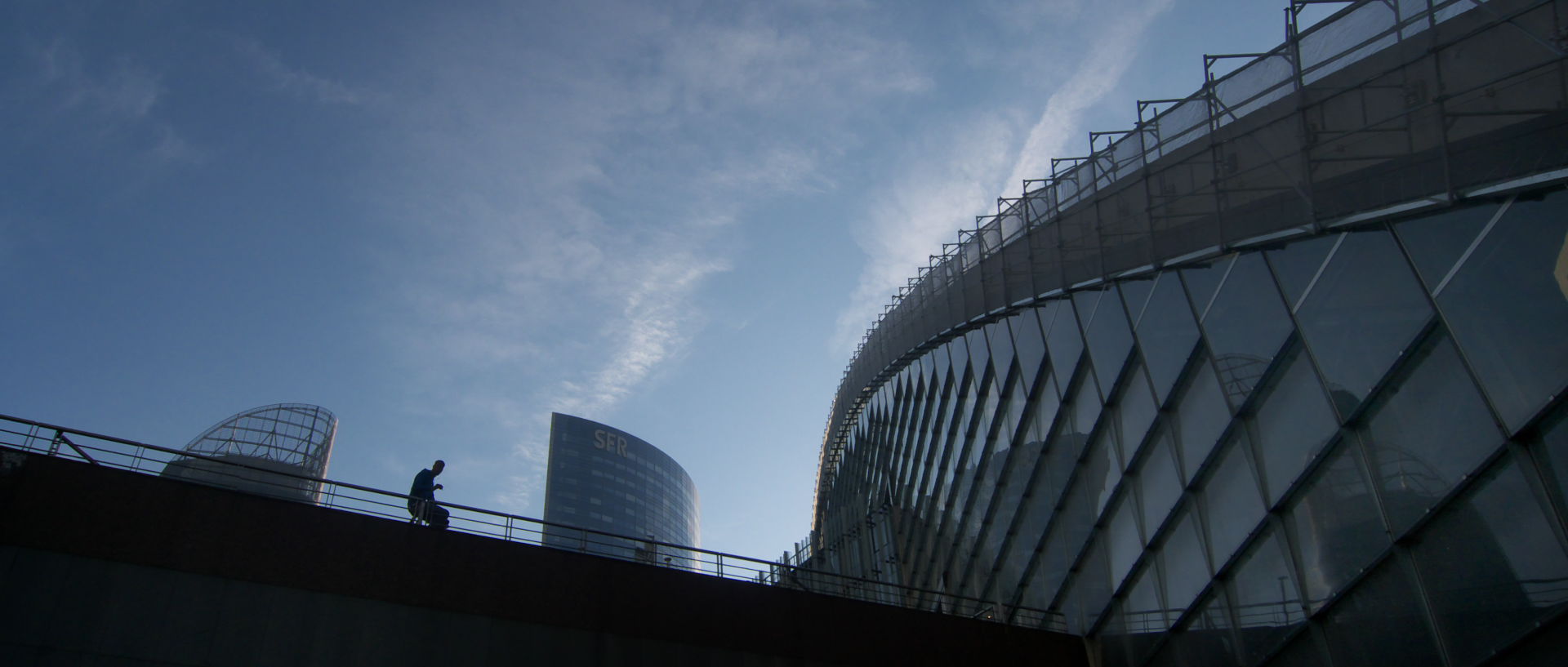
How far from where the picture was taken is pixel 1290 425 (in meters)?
16.3

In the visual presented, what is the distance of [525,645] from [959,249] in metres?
19.0

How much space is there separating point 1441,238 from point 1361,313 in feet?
4.87

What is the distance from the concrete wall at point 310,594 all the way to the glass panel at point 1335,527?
7.95m

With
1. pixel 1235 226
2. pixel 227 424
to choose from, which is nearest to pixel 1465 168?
pixel 1235 226

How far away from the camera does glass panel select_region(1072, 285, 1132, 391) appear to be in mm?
21609

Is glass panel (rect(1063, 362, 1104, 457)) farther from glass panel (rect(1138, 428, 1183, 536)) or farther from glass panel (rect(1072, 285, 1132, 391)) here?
glass panel (rect(1138, 428, 1183, 536))

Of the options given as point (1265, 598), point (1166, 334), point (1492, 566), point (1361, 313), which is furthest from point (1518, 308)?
point (1166, 334)

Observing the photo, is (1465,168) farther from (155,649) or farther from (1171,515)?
(155,649)

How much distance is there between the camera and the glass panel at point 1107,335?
70.9 ft

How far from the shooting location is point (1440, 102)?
14594 mm

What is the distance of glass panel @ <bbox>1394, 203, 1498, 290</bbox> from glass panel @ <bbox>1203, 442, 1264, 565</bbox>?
4476 millimetres

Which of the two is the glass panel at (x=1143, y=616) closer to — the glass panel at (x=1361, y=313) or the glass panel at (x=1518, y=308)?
the glass panel at (x=1361, y=313)

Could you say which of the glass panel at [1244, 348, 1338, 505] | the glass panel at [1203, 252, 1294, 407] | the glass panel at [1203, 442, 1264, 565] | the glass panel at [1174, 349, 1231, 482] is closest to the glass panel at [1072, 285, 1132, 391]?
the glass panel at [1174, 349, 1231, 482]

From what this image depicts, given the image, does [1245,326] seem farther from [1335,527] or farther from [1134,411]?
[1134,411]
